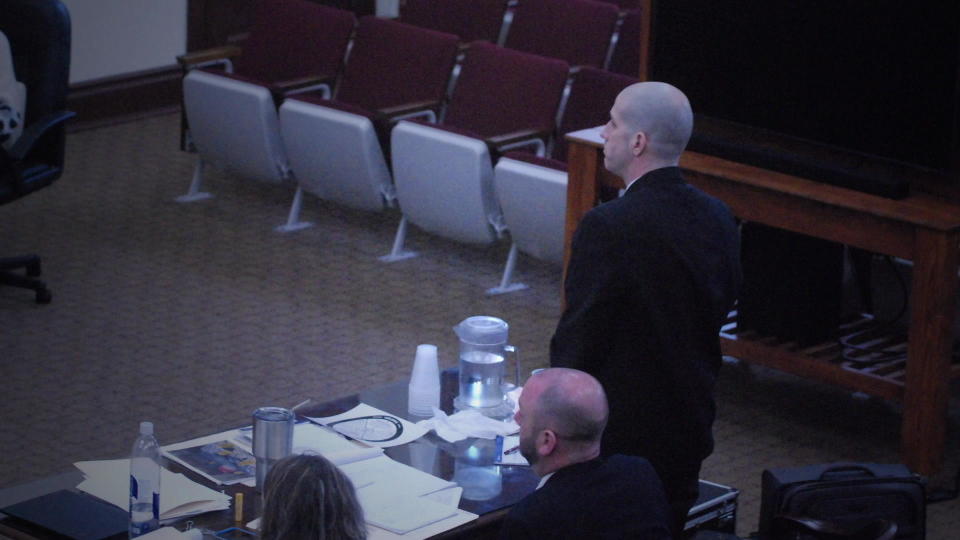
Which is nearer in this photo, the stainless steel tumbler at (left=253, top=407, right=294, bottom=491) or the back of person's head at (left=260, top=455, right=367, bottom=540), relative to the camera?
the back of person's head at (left=260, top=455, right=367, bottom=540)

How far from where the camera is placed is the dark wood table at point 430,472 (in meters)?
3.06

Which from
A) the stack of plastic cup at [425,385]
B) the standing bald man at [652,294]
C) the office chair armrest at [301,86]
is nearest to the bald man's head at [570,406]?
the standing bald man at [652,294]

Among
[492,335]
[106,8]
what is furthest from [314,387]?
[106,8]

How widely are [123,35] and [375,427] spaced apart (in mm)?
5852

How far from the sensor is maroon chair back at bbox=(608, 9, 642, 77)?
7297 millimetres


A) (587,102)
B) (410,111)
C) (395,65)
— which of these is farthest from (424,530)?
(395,65)

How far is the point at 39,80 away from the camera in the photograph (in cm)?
624

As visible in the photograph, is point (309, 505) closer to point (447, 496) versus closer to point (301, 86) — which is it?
point (447, 496)

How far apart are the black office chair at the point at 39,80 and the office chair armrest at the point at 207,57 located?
1.33 meters

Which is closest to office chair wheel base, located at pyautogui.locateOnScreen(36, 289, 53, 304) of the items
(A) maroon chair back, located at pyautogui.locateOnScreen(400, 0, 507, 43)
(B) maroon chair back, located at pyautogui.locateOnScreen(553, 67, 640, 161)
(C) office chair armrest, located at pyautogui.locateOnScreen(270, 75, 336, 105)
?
(C) office chair armrest, located at pyautogui.locateOnScreen(270, 75, 336, 105)

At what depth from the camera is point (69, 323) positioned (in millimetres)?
6000

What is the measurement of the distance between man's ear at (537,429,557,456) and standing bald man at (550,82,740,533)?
374mm

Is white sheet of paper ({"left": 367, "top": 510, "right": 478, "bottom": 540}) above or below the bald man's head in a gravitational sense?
below

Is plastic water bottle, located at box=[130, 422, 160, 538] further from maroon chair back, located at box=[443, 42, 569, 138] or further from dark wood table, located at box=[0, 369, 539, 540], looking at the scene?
maroon chair back, located at box=[443, 42, 569, 138]
